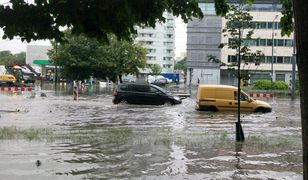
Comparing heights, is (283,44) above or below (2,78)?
above

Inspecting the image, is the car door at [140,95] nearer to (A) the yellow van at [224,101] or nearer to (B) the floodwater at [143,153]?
(A) the yellow van at [224,101]

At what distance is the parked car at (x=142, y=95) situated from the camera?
35312 mm

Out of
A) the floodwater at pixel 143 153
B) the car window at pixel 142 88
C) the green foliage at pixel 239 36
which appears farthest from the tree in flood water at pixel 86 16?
the car window at pixel 142 88

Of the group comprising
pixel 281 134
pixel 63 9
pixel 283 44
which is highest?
pixel 283 44

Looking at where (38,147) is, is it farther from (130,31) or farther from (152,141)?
(130,31)

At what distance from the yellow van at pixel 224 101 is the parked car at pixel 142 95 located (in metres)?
4.84

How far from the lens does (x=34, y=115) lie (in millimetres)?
25422

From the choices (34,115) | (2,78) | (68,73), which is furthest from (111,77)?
(34,115)

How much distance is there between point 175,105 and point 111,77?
31.8 m

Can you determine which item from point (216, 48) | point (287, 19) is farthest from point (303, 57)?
point (216, 48)

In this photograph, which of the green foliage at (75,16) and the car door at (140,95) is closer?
the green foliage at (75,16)

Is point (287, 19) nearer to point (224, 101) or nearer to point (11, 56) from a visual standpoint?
point (224, 101)

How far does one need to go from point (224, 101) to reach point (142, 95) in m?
6.81

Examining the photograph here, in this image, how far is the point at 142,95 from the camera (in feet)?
116
